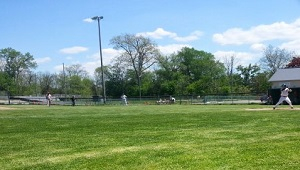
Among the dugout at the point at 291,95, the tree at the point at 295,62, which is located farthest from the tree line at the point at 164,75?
the dugout at the point at 291,95

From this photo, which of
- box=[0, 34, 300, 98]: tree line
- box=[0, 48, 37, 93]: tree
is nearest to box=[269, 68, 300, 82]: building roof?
box=[0, 34, 300, 98]: tree line

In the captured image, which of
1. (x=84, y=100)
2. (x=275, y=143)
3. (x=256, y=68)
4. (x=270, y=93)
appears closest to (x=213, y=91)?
(x=256, y=68)

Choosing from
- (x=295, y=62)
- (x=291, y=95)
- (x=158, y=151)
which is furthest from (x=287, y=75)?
(x=158, y=151)

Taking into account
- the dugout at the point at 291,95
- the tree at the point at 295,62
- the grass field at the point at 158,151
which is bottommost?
the grass field at the point at 158,151

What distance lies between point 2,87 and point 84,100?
56946 mm

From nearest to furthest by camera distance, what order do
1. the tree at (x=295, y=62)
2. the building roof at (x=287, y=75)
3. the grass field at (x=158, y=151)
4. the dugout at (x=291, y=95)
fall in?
the grass field at (x=158, y=151), the dugout at (x=291, y=95), the building roof at (x=287, y=75), the tree at (x=295, y=62)

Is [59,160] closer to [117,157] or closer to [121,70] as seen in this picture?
[117,157]

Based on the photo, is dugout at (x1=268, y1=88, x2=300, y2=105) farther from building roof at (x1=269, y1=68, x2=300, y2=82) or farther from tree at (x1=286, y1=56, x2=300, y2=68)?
tree at (x1=286, y1=56, x2=300, y2=68)

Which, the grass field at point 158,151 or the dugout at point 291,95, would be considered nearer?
the grass field at point 158,151

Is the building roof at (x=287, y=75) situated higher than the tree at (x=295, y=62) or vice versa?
the tree at (x=295, y=62)

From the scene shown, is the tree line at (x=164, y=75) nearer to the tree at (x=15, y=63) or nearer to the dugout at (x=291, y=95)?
the tree at (x=15, y=63)

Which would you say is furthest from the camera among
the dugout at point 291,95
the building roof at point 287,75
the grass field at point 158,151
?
the building roof at point 287,75

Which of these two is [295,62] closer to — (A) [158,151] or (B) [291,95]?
(B) [291,95]

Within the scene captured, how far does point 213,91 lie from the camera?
90.3 meters
